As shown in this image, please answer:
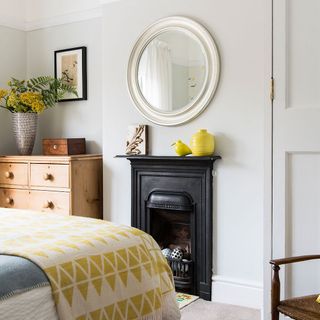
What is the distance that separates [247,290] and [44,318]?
192cm

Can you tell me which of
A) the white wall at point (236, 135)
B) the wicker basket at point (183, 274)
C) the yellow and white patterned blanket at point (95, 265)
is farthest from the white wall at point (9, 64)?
the yellow and white patterned blanket at point (95, 265)

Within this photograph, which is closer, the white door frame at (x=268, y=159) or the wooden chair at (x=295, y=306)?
the wooden chair at (x=295, y=306)

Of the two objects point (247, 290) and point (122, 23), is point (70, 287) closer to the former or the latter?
point (247, 290)

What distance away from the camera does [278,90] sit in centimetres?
243

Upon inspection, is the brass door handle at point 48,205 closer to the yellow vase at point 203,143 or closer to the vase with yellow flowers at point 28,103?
the vase with yellow flowers at point 28,103

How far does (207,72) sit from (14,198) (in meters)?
1.87

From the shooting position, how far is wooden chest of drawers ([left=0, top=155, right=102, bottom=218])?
360cm

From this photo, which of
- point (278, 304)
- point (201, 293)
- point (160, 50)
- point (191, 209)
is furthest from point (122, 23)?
point (278, 304)

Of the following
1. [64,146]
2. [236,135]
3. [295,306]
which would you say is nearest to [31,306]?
[295,306]

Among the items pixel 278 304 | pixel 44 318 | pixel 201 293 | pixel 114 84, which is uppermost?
pixel 114 84

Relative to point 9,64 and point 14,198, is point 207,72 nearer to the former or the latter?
point 14,198

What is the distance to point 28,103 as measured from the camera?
394 centimetres

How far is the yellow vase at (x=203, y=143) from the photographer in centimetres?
315

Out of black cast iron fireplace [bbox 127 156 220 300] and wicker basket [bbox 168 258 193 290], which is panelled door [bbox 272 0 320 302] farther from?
wicker basket [bbox 168 258 193 290]
